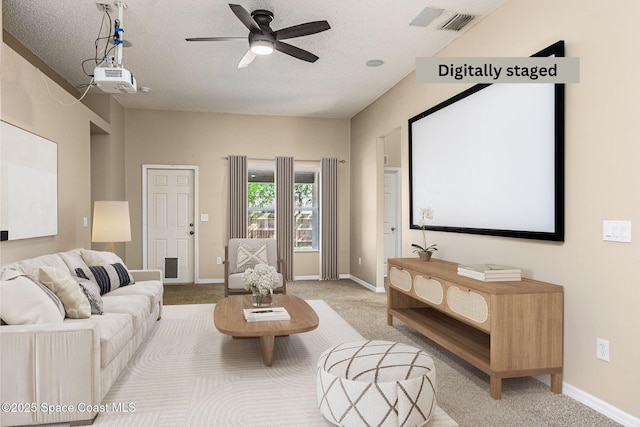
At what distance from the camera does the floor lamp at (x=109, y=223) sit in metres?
4.69

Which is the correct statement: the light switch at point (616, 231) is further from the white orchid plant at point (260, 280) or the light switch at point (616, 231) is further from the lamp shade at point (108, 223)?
the lamp shade at point (108, 223)

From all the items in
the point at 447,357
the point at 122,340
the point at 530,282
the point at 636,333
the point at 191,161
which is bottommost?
the point at 447,357

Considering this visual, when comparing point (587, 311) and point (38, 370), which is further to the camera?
point (587, 311)

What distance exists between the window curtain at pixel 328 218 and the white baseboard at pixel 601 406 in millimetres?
4901

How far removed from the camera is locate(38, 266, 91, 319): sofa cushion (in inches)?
107

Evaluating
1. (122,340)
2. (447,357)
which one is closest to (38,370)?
(122,340)

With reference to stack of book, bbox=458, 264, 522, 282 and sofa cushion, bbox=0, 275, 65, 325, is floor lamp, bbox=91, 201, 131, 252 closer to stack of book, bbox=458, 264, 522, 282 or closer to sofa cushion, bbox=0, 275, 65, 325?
sofa cushion, bbox=0, 275, 65, 325

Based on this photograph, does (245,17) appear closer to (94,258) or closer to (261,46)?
(261,46)

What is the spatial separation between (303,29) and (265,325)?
231 cm

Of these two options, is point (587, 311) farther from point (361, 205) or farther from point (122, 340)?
point (361, 205)

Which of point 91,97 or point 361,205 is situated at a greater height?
point 91,97

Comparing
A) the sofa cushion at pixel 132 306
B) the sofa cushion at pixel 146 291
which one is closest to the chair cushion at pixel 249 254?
the sofa cushion at pixel 146 291

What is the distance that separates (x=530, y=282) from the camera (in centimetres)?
285

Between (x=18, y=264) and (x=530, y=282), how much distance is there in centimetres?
362
